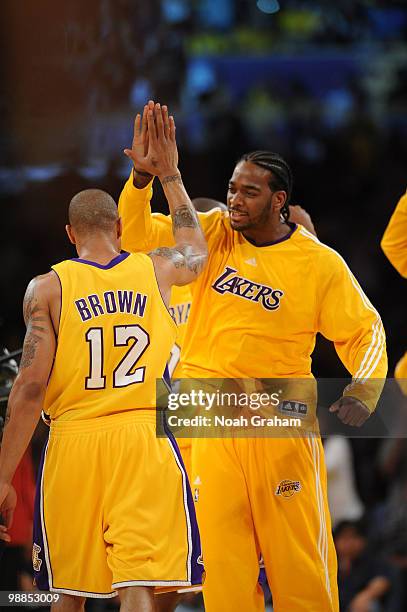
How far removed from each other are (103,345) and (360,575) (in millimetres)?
3610

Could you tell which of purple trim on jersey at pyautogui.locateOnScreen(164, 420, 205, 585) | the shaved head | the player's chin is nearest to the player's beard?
the player's chin

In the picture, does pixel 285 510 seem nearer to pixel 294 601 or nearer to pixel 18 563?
pixel 294 601

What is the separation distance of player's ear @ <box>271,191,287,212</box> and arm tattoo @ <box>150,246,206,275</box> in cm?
68

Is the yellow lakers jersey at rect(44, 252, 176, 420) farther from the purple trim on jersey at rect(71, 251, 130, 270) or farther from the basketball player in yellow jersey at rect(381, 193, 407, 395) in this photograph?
the basketball player in yellow jersey at rect(381, 193, 407, 395)

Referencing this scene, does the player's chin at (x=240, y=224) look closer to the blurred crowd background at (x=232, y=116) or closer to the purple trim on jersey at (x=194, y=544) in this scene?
the purple trim on jersey at (x=194, y=544)

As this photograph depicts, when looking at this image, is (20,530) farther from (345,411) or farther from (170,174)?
(170,174)

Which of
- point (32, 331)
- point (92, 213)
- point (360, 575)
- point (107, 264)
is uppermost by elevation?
point (92, 213)

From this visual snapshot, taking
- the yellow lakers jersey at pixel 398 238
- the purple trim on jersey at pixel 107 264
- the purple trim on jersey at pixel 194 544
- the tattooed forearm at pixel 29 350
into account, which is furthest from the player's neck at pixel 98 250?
the yellow lakers jersey at pixel 398 238

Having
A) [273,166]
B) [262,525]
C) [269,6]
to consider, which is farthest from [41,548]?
[269,6]

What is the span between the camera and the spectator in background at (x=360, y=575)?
7.35m

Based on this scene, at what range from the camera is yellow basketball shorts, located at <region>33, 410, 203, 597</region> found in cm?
463

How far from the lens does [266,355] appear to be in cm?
561

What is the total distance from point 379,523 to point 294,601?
8.90 ft

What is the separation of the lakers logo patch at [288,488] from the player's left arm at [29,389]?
1.42 m
